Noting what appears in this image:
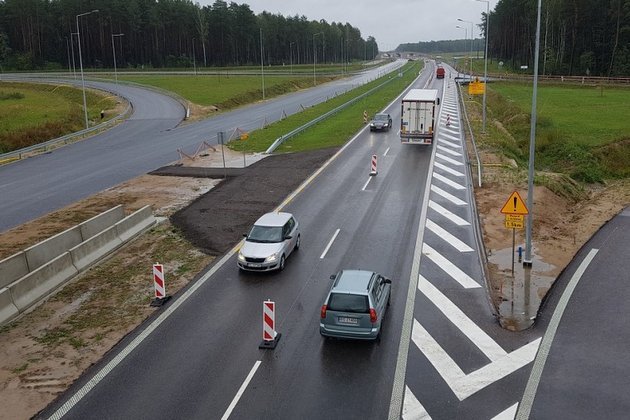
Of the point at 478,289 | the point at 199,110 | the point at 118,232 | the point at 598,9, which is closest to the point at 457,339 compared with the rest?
the point at 478,289

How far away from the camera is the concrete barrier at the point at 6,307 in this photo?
53.3 feet

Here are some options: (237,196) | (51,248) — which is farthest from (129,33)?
(51,248)

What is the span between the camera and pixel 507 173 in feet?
108

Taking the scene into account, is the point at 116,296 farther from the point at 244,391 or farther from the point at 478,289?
the point at 478,289

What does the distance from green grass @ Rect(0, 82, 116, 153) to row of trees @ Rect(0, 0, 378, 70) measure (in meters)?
56.3

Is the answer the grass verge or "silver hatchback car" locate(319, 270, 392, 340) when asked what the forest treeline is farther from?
"silver hatchback car" locate(319, 270, 392, 340)

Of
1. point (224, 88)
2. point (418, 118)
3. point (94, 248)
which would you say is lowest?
point (94, 248)

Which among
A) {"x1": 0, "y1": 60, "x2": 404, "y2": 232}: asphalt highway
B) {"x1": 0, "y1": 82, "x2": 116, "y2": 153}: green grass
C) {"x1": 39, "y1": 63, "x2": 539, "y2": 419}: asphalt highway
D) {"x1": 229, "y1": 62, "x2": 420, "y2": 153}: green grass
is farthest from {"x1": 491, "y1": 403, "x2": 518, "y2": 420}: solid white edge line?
{"x1": 0, "y1": 82, "x2": 116, "y2": 153}: green grass

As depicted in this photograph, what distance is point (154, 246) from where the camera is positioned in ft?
74.9

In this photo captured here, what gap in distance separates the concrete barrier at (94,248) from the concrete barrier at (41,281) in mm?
347

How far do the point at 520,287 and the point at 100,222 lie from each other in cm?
1632

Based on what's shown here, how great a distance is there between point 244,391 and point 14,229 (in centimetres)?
1747

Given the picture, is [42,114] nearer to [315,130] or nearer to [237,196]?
[315,130]

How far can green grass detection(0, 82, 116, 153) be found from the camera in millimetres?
50375
